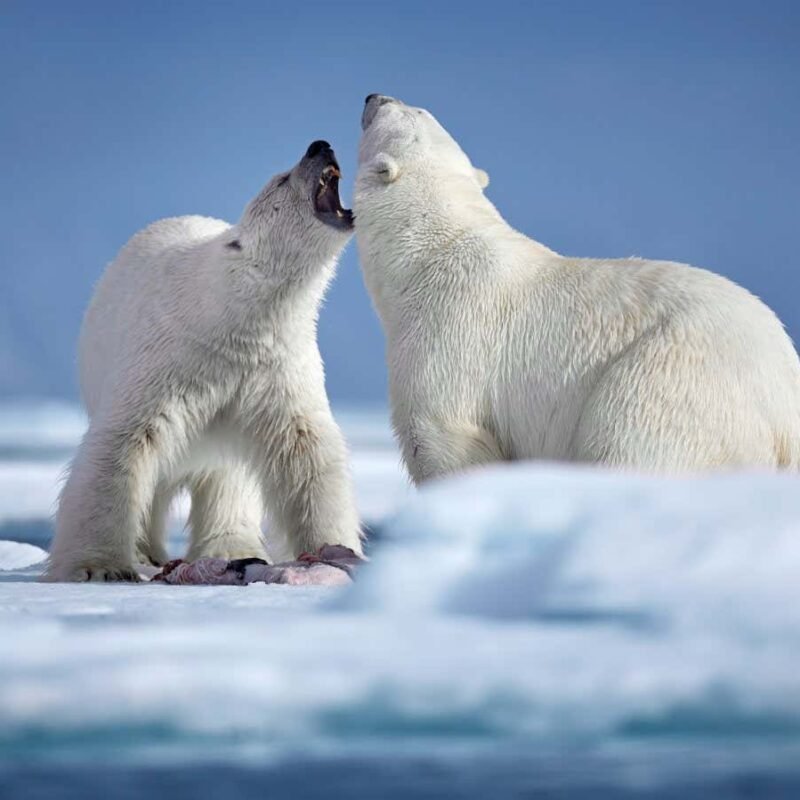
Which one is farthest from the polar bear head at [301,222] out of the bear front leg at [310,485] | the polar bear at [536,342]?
the bear front leg at [310,485]

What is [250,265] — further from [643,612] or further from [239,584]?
[643,612]

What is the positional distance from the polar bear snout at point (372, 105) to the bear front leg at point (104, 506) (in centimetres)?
168

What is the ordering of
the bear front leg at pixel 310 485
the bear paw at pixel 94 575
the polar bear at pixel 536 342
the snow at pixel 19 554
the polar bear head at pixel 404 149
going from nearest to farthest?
the polar bear at pixel 536 342 → the bear paw at pixel 94 575 → the polar bear head at pixel 404 149 → the bear front leg at pixel 310 485 → the snow at pixel 19 554

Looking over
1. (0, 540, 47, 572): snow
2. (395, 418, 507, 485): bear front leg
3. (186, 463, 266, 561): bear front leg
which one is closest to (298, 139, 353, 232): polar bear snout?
(395, 418, 507, 485): bear front leg

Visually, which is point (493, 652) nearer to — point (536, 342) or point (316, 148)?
point (536, 342)

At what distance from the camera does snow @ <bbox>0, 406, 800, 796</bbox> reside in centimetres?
202

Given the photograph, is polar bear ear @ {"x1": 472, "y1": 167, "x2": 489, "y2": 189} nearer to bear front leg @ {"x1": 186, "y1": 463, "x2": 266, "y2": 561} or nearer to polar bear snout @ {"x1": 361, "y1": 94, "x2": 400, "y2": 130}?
polar bear snout @ {"x1": 361, "y1": 94, "x2": 400, "y2": 130}

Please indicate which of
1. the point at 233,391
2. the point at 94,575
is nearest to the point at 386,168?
the point at 233,391

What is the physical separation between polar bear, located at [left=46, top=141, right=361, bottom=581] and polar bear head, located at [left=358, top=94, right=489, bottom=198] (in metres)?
0.21

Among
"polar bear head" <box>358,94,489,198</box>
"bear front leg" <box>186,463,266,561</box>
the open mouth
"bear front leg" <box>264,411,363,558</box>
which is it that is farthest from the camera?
"bear front leg" <box>186,463,266,561</box>

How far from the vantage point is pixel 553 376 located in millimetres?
5145

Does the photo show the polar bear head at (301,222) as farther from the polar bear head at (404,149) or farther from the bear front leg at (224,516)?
the bear front leg at (224,516)

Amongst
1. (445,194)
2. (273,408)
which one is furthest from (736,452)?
(273,408)

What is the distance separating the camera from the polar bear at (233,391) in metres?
5.71
